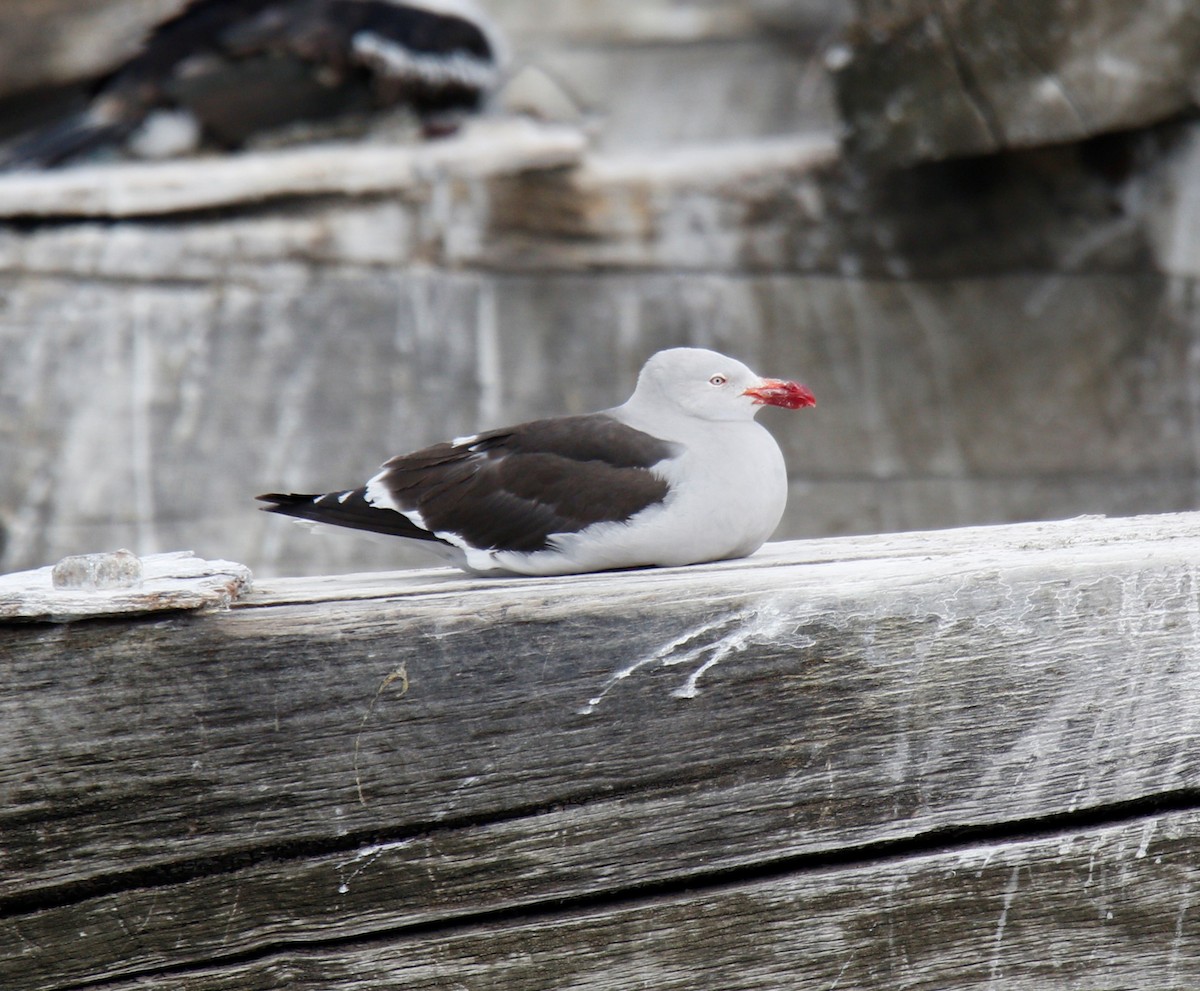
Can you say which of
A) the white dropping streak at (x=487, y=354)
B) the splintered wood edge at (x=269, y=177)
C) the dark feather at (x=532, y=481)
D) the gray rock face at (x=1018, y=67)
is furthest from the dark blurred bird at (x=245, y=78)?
the dark feather at (x=532, y=481)

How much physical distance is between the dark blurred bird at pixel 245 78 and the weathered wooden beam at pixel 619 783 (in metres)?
4.83

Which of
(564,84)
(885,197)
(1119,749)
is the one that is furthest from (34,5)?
(1119,749)

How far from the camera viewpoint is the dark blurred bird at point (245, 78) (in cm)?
584

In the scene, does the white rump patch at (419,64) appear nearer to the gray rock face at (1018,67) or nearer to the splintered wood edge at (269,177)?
the splintered wood edge at (269,177)

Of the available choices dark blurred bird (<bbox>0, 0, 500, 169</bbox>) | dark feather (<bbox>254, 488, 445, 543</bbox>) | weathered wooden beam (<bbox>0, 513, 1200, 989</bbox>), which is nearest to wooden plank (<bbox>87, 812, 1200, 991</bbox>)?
weathered wooden beam (<bbox>0, 513, 1200, 989</bbox>)

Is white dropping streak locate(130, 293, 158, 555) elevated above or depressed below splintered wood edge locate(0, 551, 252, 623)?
above

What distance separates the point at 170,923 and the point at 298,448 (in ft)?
13.2

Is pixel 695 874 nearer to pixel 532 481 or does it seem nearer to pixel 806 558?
pixel 806 558

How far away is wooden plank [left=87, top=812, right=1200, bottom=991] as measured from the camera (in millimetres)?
1458

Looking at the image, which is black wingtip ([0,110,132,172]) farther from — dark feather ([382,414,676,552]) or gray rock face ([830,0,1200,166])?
dark feather ([382,414,676,552])

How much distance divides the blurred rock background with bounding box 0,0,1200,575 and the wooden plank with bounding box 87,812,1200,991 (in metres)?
3.84

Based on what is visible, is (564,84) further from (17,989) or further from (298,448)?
(17,989)

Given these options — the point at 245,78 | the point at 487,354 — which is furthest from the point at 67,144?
the point at 487,354

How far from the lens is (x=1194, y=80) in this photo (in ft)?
15.6
